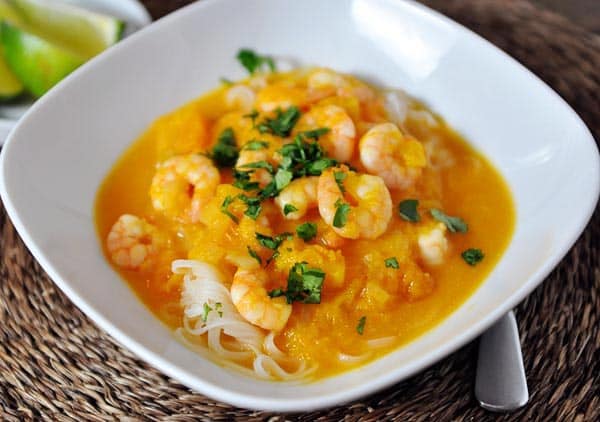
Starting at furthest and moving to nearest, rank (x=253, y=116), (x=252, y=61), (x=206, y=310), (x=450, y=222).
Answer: (x=252, y=61) < (x=253, y=116) < (x=450, y=222) < (x=206, y=310)

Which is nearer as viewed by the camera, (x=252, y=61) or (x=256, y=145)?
(x=256, y=145)

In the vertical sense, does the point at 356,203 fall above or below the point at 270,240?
above

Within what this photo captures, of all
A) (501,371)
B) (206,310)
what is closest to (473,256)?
(501,371)

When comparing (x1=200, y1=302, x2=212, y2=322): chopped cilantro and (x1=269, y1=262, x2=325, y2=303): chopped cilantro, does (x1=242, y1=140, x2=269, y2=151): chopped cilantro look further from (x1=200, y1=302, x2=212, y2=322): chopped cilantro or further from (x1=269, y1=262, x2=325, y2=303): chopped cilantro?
(x1=200, y1=302, x2=212, y2=322): chopped cilantro

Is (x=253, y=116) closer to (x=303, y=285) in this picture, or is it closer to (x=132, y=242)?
(x=132, y=242)

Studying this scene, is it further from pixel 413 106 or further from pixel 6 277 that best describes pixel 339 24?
pixel 6 277

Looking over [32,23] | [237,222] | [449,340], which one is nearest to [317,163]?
[237,222]
